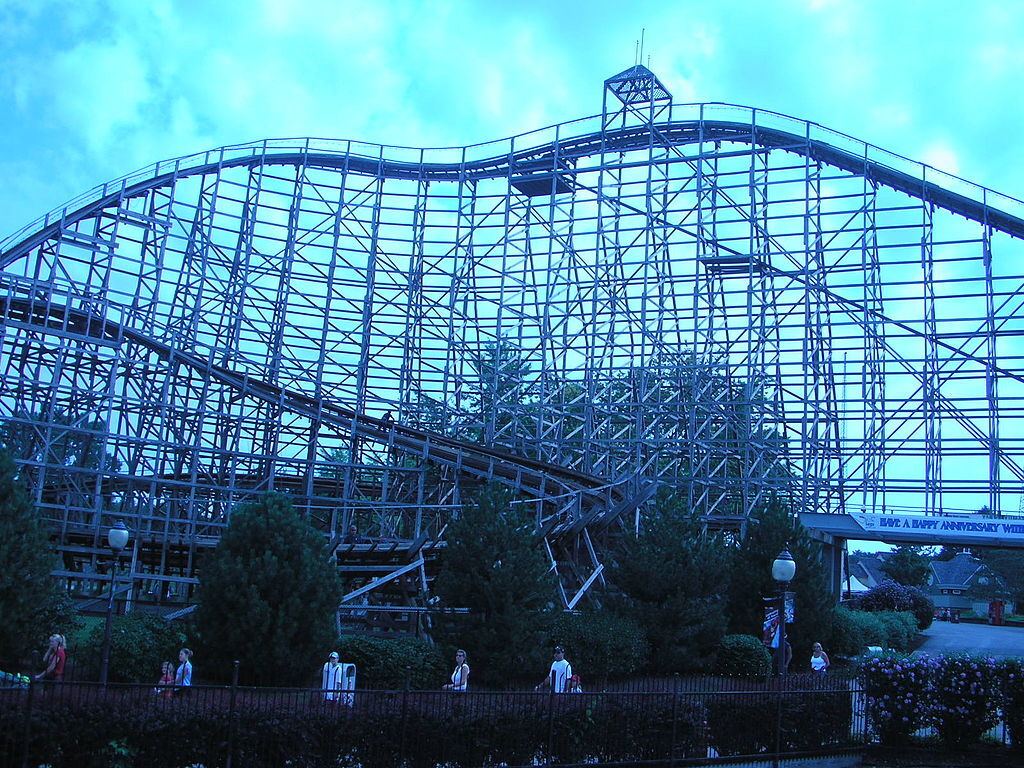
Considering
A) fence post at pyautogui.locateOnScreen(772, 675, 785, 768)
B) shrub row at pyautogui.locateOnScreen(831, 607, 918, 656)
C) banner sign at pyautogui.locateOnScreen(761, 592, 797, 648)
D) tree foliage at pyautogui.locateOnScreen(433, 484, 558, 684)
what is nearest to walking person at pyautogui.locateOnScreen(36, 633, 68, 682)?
tree foliage at pyautogui.locateOnScreen(433, 484, 558, 684)

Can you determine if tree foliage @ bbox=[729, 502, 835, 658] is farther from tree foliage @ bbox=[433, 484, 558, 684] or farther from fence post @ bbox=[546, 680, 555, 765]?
fence post @ bbox=[546, 680, 555, 765]

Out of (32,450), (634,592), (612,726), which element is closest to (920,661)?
(612,726)

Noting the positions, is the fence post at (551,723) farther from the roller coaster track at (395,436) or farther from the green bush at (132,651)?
the roller coaster track at (395,436)

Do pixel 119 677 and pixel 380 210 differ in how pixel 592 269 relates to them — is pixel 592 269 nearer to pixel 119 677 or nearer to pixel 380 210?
pixel 380 210

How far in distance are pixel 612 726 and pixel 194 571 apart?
16.7 m

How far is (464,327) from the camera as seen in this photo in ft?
113

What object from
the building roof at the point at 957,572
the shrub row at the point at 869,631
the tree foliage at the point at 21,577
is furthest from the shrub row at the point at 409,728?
the building roof at the point at 957,572

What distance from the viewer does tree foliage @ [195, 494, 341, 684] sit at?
16375mm

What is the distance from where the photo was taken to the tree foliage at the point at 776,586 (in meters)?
23.5

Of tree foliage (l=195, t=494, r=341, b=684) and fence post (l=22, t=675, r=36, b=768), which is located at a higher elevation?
tree foliage (l=195, t=494, r=341, b=684)

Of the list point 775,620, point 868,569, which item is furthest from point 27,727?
point 868,569

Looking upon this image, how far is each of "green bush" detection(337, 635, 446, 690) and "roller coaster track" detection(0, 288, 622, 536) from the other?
21.7ft

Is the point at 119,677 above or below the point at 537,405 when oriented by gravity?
below

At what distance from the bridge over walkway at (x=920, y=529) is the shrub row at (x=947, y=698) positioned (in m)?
11.2
